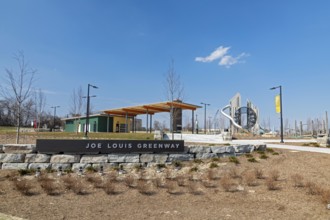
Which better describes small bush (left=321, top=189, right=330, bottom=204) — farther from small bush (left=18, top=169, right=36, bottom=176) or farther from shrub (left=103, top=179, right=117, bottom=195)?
small bush (left=18, top=169, right=36, bottom=176)

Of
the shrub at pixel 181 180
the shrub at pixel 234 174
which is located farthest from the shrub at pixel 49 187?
the shrub at pixel 234 174

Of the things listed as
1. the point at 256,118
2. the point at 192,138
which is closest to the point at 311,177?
the point at 192,138

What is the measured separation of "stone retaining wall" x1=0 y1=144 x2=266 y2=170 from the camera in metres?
9.79

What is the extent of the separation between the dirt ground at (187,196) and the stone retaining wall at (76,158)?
1.91ft

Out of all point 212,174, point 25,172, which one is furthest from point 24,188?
point 212,174

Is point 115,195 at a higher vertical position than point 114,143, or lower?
lower

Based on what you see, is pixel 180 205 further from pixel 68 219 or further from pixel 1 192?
pixel 1 192

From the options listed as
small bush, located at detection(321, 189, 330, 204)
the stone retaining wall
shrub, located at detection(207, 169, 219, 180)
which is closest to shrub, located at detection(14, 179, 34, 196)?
the stone retaining wall

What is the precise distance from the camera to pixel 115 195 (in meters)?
7.41

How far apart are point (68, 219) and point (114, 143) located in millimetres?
5151

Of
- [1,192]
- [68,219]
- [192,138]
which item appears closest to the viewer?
[68,219]

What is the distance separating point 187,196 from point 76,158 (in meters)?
4.81

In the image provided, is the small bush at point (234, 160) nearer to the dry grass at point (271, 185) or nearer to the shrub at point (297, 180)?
the shrub at point (297, 180)

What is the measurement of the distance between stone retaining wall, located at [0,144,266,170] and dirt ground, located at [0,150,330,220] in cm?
58
